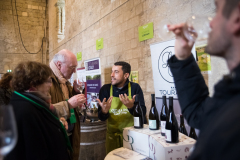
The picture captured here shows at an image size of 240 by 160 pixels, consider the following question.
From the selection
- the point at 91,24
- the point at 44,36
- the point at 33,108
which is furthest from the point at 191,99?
the point at 44,36

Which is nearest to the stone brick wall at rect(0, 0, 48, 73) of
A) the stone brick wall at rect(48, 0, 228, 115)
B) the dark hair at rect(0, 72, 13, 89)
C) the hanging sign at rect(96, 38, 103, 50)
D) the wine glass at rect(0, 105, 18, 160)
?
the stone brick wall at rect(48, 0, 228, 115)

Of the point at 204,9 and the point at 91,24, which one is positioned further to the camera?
the point at 91,24

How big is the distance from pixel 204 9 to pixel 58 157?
214 centimetres

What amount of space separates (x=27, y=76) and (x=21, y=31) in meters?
9.10

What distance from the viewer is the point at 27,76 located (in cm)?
143

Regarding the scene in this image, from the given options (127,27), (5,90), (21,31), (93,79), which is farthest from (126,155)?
(21,31)

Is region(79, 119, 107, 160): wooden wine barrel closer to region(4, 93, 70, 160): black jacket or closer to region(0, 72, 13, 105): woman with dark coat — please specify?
region(4, 93, 70, 160): black jacket

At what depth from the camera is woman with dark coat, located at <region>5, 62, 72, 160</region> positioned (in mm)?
1300

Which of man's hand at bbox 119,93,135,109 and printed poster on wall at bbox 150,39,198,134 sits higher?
printed poster on wall at bbox 150,39,198,134

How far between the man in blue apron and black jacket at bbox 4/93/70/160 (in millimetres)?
962

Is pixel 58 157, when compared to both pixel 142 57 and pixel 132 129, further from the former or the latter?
pixel 142 57

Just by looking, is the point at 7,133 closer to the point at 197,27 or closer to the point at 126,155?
the point at 197,27

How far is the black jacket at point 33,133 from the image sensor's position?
1.29 metres

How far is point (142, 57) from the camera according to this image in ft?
10.00
